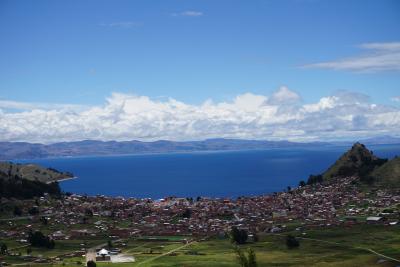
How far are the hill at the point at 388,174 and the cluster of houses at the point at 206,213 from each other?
26.9 feet

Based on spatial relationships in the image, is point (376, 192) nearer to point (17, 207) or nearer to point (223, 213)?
point (223, 213)

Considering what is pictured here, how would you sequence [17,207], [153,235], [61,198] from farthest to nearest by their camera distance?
[61,198] → [17,207] → [153,235]

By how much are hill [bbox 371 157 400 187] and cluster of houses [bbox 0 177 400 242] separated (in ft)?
26.9

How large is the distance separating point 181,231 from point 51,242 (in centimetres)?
3121

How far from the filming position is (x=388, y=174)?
6939 inches

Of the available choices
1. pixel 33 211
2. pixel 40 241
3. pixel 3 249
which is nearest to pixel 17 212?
pixel 33 211

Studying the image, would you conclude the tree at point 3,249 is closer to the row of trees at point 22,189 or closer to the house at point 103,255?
the house at point 103,255

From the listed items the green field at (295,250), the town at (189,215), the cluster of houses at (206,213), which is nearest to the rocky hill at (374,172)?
the town at (189,215)

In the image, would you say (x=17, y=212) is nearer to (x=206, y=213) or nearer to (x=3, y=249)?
(x=3, y=249)

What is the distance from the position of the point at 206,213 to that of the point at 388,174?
211 feet

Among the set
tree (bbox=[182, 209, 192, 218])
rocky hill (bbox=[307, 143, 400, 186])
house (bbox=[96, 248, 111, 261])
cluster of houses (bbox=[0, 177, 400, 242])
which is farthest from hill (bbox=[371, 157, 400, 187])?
house (bbox=[96, 248, 111, 261])

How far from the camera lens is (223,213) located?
14862 cm

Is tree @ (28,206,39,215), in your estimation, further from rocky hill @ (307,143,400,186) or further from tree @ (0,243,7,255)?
rocky hill @ (307,143,400,186)

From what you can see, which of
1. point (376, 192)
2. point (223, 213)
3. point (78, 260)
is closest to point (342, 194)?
point (376, 192)
